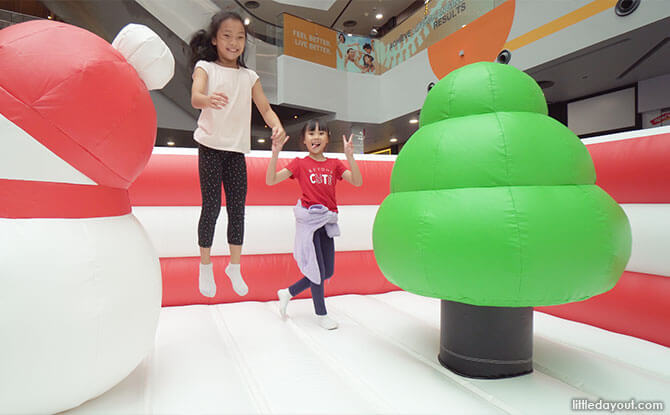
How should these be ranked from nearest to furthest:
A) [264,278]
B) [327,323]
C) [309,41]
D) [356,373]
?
[356,373] → [327,323] → [264,278] → [309,41]

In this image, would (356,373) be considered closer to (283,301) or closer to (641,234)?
(283,301)

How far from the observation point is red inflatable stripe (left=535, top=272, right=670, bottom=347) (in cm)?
155

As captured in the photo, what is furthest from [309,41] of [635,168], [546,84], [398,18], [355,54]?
[635,168]

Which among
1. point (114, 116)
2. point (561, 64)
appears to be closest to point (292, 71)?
point (561, 64)

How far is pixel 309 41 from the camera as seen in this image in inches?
313

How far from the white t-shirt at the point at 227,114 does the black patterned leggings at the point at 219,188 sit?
0.07 meters

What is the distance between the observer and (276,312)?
206 cm

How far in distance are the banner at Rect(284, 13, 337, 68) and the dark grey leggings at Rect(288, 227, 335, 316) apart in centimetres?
673

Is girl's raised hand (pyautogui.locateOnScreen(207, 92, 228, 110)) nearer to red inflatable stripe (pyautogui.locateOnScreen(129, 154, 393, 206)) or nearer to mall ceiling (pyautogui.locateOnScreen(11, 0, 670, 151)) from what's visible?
red inflatable stripe (pyautogui.locateOnScreen(129, 154, 393, 206))

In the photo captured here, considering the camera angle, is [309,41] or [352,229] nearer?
[352,229]

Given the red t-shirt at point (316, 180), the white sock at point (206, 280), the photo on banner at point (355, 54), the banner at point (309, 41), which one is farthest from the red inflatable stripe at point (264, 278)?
the photo on banner at point (355, 54)

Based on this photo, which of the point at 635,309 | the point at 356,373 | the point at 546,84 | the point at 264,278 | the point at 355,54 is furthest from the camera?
the point at 355,54

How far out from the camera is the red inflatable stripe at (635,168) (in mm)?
1603

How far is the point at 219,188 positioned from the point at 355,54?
7576mm
